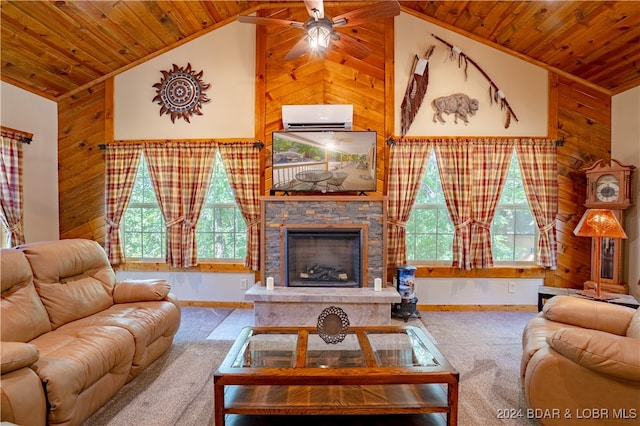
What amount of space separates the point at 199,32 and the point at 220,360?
400 cm

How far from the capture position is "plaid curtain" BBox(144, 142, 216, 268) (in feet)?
14.2

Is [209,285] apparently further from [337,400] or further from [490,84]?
[490,84]

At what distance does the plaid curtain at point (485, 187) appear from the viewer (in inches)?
165

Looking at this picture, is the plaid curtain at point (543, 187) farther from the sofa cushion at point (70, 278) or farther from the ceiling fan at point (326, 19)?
the sofa cushion at point (70, 278)

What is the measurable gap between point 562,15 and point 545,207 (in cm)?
213

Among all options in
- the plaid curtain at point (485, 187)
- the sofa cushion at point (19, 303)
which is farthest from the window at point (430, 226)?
the sofa cushion at point (19, 303)

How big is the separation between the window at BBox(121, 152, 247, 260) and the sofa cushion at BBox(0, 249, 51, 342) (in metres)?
2.24

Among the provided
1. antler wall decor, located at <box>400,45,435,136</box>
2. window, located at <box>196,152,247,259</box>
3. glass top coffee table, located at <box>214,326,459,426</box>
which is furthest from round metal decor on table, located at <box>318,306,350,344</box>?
antler wall decor, located at <box>400,45,435,136</box>

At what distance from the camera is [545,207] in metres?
4.15

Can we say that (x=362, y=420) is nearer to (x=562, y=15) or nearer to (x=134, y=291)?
(x=134, y=291)

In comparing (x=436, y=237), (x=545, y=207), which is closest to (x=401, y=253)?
(x=436, y=237)

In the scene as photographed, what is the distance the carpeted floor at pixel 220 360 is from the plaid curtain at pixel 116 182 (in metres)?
1.57

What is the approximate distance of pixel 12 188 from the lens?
12.0 ft

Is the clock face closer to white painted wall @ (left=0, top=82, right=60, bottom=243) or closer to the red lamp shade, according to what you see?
the red lamp shade
